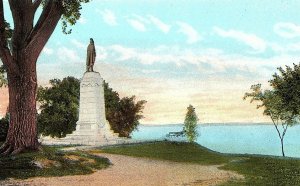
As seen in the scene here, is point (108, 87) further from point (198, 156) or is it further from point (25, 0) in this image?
point (25, 0)

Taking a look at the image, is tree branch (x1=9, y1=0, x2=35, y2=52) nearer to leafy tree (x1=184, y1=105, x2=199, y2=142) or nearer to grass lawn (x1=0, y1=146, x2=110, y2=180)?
grass lawn (x1=0, y1=146, x2=110, y2=180)

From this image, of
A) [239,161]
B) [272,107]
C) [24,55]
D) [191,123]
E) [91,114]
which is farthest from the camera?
[191,123]

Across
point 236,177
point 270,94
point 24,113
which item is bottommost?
point 236,177

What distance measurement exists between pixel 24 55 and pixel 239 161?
1326 centimetres

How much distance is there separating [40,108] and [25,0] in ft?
136

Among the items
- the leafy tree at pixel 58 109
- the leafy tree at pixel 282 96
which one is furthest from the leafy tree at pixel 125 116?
the leafy tree at pixel 282 96

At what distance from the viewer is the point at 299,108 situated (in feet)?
139

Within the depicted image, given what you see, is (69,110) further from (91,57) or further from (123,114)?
(91,57)

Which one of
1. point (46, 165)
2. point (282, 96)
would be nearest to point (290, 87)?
point (282, 96)

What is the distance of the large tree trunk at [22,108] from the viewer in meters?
22.5

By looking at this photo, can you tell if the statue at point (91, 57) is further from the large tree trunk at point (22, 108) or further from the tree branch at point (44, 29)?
the tree branch at point (44, 29)

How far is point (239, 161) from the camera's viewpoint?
27.7 metres

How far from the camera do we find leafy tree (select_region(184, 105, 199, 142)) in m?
59.3

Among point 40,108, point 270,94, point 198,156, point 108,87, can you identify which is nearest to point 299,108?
point 270,94
